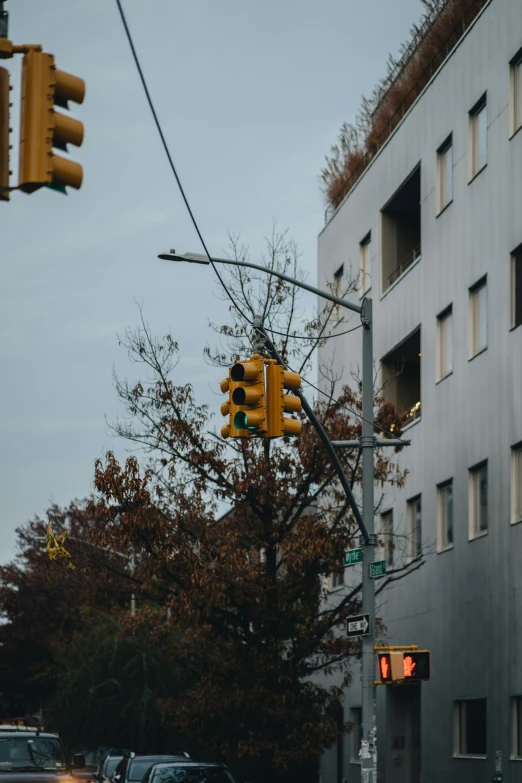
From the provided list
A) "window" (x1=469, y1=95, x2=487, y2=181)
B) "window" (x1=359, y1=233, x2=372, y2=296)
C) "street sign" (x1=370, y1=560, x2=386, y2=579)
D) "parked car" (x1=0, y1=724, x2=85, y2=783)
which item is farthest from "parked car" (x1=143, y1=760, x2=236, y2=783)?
"window" (x1=359, y1=233, x2=372, y2=296)

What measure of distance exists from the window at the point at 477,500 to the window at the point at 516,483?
6.14 ft

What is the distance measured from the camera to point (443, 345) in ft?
92.5

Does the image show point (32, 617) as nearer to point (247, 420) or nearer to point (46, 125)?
point (247, 420)

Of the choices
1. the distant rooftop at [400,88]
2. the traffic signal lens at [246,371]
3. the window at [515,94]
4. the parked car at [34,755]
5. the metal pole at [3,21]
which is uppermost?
the distant rooftop at [400,88]

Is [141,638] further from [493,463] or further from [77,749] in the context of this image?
[493,463]

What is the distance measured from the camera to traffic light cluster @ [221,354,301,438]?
14.2 meters

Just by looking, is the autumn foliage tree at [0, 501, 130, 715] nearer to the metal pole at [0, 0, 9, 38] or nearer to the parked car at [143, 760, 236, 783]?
the parked car at [143, 760, 236, 783]

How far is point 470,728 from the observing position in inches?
984

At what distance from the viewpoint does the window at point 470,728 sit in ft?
79.5

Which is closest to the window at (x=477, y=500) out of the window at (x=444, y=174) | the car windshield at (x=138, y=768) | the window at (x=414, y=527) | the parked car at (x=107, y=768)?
the window at (x=414, y=527)

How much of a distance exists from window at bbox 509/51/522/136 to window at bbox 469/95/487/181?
1.73 metres

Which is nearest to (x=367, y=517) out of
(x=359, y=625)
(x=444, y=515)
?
(x=359, y=625)

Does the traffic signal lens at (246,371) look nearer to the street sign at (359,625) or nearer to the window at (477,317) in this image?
the street sign at (359,625)

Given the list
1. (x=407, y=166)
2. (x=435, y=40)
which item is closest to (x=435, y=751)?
(x=407, y=166)
